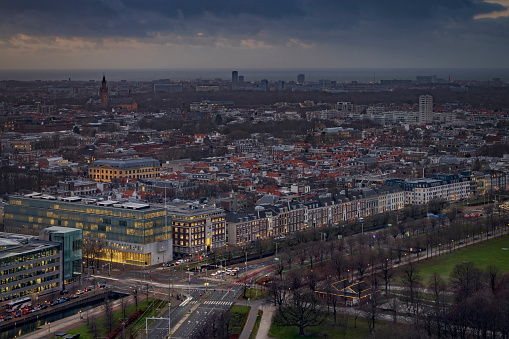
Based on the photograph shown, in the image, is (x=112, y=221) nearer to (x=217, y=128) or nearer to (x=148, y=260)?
(x=148, y=260)

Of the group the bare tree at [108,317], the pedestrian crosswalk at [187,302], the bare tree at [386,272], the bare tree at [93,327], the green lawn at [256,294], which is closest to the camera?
the bare tree at [93,327]

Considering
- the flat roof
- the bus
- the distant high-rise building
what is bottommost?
the bus

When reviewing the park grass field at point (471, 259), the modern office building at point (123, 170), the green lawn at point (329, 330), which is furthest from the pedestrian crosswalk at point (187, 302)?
the modern office building at point (123, 170)

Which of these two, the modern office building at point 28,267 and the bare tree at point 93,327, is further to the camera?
the modern office building at point 28,267

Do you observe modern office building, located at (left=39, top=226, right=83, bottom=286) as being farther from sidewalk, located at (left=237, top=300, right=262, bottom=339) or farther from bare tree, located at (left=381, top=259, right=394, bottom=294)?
bare tree, located at (left=381, top=259, right=394, bottom=294)

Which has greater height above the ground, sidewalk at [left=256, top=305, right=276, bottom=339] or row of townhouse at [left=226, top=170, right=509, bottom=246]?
row of townhouse at [left=226, top=170, right=509, bottom=246]

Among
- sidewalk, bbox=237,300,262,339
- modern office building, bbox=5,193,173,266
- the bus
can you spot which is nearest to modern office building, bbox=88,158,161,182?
modern office building, bbox=5,193,173,266

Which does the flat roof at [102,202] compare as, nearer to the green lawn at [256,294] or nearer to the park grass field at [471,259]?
the green lawn at [256,294]
